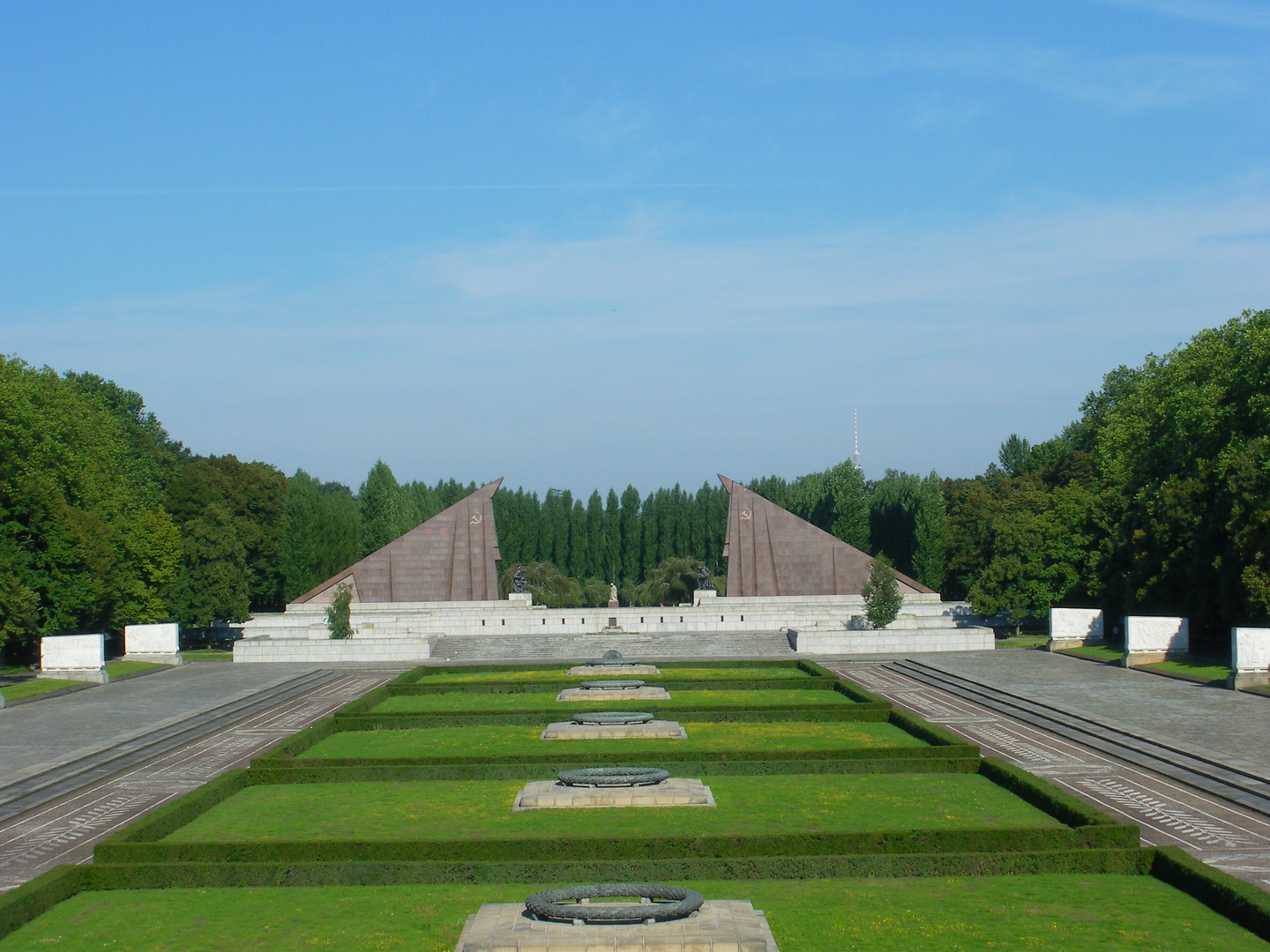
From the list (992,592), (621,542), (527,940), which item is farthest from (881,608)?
(621,542)

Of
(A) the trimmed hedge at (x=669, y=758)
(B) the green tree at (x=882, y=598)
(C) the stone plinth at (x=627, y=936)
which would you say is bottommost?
(A) the trimmed hedge at (x=669, y=758)

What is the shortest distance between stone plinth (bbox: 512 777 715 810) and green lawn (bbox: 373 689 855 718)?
259 inches

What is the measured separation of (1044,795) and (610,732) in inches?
283

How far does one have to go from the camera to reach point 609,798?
41.3 feet

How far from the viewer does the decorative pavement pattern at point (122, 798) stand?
443 inches

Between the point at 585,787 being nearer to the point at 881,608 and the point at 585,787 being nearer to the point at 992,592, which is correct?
the point at 881,608

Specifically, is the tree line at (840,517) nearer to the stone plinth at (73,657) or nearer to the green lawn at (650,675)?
the stone plinth at (73,657)

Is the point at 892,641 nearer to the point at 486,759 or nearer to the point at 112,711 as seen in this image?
the point at 486,759

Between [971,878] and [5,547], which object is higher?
[5,547]

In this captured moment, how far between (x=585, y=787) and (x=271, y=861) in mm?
4033

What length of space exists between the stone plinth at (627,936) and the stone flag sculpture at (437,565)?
32508 mm

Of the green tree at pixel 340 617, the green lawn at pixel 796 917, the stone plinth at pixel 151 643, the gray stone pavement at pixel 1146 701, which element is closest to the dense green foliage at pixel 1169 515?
the gray stone pavement at pixel 1146 701

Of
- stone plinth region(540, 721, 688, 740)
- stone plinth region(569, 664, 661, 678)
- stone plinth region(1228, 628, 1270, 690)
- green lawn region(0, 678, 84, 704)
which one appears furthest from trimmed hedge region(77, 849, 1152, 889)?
stone plinth region(569, 664, 661, 678)

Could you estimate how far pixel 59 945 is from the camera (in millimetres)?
8328
